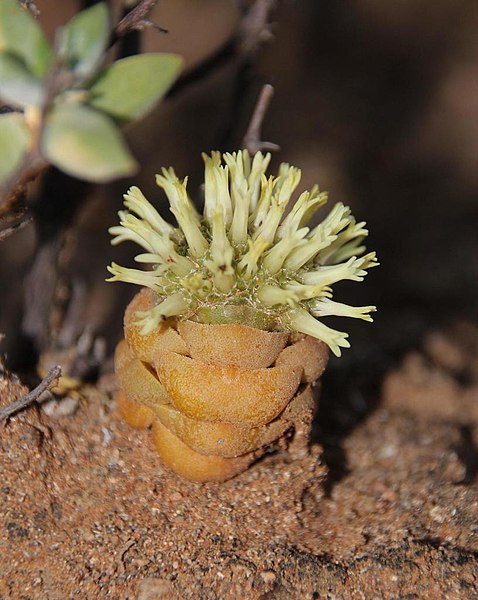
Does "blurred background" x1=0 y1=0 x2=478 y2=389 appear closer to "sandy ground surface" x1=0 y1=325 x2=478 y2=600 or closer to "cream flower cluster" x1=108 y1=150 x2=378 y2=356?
"sandy ground surface" x1=0 y1=325 x2=478 y2=600

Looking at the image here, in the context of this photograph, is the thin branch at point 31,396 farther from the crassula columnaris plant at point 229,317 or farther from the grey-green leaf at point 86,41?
the grey-green leaf at point 86,41

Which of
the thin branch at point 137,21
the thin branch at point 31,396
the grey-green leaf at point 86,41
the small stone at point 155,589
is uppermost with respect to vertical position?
the grey-green leaf at point 86,41

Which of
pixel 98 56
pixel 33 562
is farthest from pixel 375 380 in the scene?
pixel 98 56

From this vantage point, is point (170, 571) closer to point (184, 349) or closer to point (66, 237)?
point (184, 349)

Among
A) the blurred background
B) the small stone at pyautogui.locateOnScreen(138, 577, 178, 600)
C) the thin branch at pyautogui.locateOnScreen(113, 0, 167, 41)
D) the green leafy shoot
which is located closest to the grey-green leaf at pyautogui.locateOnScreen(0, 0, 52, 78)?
the green leafy shoot

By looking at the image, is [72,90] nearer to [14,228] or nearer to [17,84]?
[17,84]

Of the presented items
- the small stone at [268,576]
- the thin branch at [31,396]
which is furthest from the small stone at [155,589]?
the thin branch at [31,396]
